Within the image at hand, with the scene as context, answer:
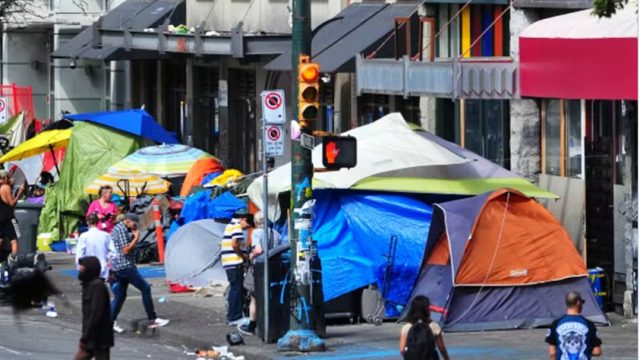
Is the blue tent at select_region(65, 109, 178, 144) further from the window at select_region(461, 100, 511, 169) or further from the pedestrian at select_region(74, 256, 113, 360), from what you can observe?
the pedestrian at select_region(74, 256, 113, 360)

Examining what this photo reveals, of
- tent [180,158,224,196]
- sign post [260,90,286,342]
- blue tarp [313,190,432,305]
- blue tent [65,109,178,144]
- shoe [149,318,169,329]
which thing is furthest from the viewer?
blue tent [65,109,178,144]

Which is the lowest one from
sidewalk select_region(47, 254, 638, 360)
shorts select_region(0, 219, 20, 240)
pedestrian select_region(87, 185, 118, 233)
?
sidewalk select_region(47, 254, 638, 360)

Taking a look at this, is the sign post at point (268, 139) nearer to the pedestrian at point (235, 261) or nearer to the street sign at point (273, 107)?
the street sign at point (273, 107)

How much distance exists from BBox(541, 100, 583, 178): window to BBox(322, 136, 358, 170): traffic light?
201 inches

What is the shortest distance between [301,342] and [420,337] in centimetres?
503

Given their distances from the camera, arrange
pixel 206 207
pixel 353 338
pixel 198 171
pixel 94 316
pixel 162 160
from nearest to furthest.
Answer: pixel 94 316, pixel 353 338, pixel 206 207, pixel 198 171, pixel 162 160

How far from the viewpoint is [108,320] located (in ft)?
48.7

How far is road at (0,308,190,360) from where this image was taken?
731 inches

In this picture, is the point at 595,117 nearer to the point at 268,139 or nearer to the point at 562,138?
the point at 562,138

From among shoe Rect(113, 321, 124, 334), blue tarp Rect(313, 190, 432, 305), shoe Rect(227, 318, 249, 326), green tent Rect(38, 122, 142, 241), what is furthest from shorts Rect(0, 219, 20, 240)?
green tent Rect(38, 122, 142, 241)

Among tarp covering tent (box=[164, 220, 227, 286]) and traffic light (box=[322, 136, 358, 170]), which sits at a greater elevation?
traffic light (box=[322, 136, 358, 170])

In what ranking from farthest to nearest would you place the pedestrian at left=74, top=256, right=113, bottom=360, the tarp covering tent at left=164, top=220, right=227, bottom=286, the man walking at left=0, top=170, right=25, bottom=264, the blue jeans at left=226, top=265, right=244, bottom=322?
the man walking at left=0, top=170, right=25, bottom=264 < the tarp covering tent at left=164, top=220, right=227, bottom=286 < the blue jeans at left=226, top=265, right=244, bottom=322 < the pedestrian at left=74, top=256, right=113, bottom=360

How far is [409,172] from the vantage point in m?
21.7

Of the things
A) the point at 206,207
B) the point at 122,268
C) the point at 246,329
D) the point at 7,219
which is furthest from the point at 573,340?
the point at 7,219
